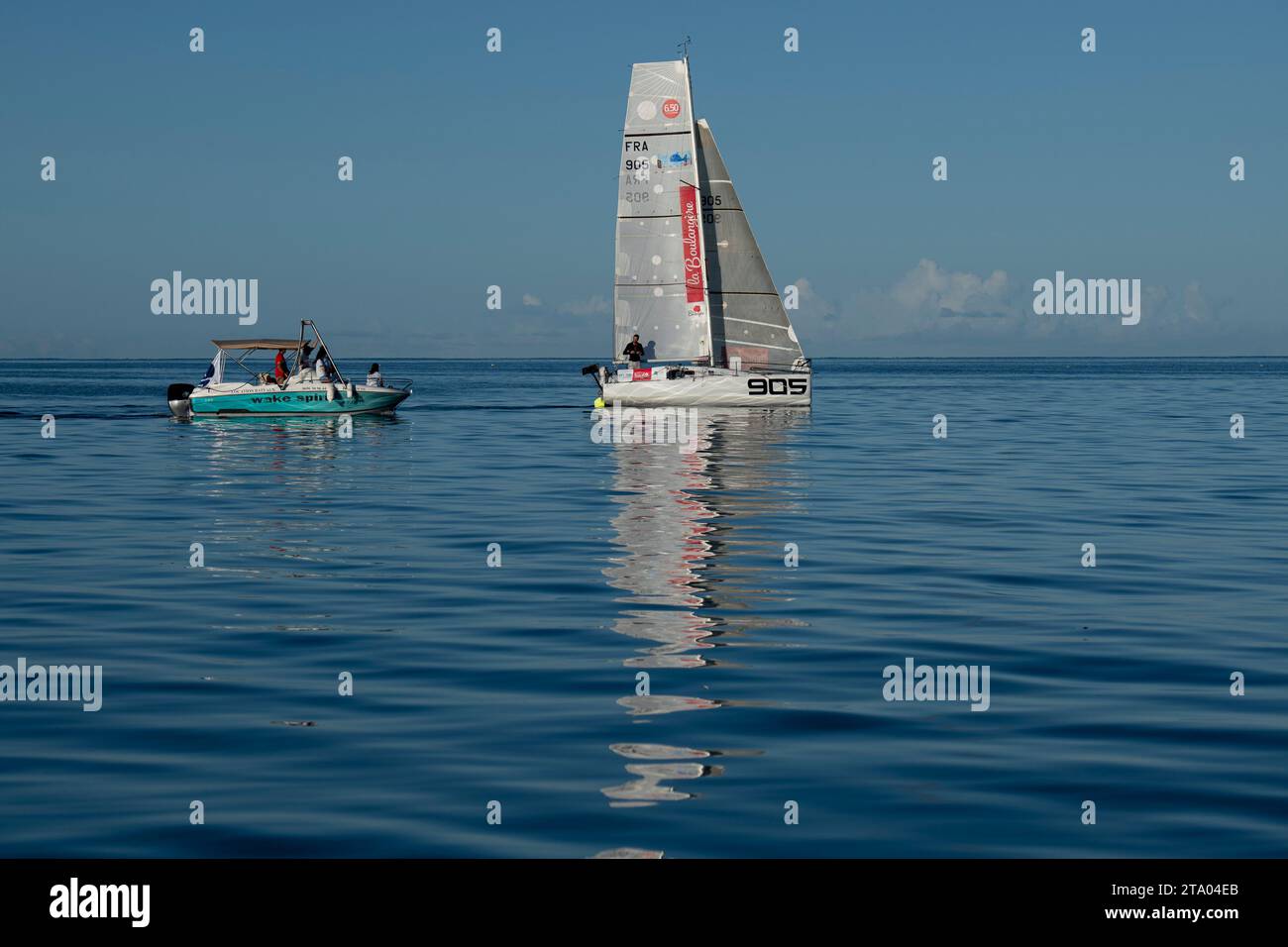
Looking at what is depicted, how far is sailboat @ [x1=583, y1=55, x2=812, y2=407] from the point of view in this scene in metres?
65.8

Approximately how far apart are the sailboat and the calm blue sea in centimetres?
3216

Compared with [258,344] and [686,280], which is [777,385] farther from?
[258,344]

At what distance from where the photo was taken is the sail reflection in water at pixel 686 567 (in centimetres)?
1112

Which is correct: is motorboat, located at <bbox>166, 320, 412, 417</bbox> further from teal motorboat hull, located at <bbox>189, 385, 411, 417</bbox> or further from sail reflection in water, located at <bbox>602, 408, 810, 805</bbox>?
sail reflection in water, located at <bbox>602, 408, 810, 805</bbox>

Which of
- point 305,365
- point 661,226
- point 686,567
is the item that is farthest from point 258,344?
point 686,567

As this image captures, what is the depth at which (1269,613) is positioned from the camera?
17.5 m

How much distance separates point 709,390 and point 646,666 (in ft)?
172

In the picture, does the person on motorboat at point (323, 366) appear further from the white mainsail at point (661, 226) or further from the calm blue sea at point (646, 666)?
the calm blue sea at point (646, 666)

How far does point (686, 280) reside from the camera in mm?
66938

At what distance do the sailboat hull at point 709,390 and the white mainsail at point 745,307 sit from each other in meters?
1.68

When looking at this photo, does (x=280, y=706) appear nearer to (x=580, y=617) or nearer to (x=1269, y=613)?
(x=580, y=617)

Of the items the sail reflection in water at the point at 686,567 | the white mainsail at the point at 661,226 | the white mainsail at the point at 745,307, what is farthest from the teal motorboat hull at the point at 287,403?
the sail reflection in water at the point at 686,567

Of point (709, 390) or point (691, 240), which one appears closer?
point (709, 390)
